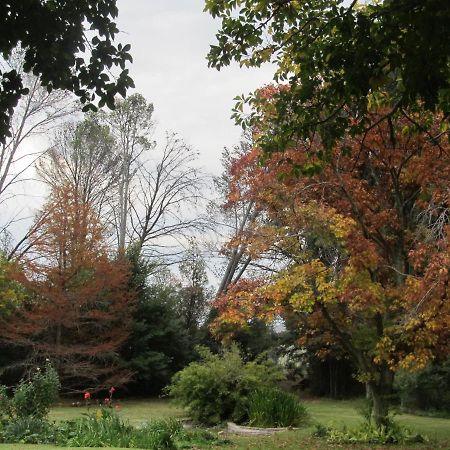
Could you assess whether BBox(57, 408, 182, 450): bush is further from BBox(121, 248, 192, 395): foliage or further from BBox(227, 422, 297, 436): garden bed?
BBox(121, 248, 192, 395): foliage

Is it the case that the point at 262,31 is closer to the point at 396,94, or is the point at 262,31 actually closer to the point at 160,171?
the point at 396,94

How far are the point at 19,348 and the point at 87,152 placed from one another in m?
9.53

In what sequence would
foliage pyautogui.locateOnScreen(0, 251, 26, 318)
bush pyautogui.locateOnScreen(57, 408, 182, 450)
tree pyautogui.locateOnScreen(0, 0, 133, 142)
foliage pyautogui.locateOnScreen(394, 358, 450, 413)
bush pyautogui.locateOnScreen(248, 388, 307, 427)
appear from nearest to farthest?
tree pyautogui.locateOnScreen(0, 0, 133, 142) → bush pyautogui.locateOnScreen(57, 408, 182, 450) → bush pyautogui.locateOnScreen(248, 388, 307, 427) → foliage pyautogui.locateOnScreen(0, 251, 26, 318) → foliage pyautogui.locateOnScreen(394, 358, 450, 413)

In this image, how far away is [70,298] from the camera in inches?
900

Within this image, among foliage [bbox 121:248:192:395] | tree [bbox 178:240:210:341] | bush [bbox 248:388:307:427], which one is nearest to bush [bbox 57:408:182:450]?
bush [bbox 248:388:307:427]

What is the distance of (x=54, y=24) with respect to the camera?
5.27 meters

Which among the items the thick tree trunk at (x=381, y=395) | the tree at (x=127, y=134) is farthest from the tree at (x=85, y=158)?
the thick tree trunk at (x=381, y=395)

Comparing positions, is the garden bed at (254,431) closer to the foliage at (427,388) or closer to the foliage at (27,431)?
the foliage at (27,431)

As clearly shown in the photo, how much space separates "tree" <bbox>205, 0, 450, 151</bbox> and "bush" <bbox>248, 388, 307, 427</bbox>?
25.9 ft

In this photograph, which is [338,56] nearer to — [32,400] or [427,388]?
[32,400]

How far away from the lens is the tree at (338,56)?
542cm

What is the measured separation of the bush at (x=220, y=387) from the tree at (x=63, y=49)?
1125 centimetres

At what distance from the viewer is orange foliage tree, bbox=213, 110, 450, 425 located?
408 inches

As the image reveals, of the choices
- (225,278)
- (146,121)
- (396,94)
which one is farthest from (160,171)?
(396,94)
